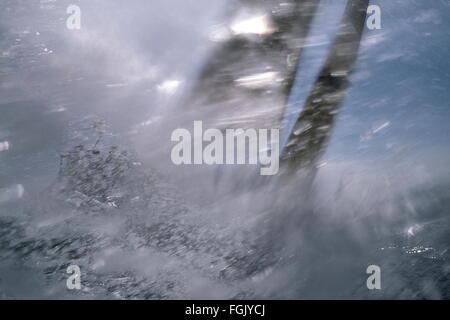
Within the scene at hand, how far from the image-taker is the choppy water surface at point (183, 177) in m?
1.85

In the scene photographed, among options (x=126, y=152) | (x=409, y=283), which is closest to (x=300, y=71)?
(x=126, y=152)

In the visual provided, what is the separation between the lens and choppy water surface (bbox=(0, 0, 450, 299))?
72.9 inches

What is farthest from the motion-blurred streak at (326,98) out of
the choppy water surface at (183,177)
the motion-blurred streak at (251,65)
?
the motion-blurred streak at (251,65)

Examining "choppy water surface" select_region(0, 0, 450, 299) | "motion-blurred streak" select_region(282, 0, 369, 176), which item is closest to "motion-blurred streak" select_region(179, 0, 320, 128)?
"choppy water surface" select_region(0, 0, 450, 299)

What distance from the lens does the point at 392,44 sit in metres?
2.64

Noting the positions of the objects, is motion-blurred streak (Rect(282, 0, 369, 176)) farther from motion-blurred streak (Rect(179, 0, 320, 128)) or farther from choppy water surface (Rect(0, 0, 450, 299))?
motion-blurred streak (Rect(179, 0, 320, 128))

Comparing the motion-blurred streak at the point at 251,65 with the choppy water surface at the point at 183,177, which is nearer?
the choppy water surface at the point at 183,177

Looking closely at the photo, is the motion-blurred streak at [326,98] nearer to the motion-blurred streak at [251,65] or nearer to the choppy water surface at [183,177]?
the choppy water surface at [183,177]
